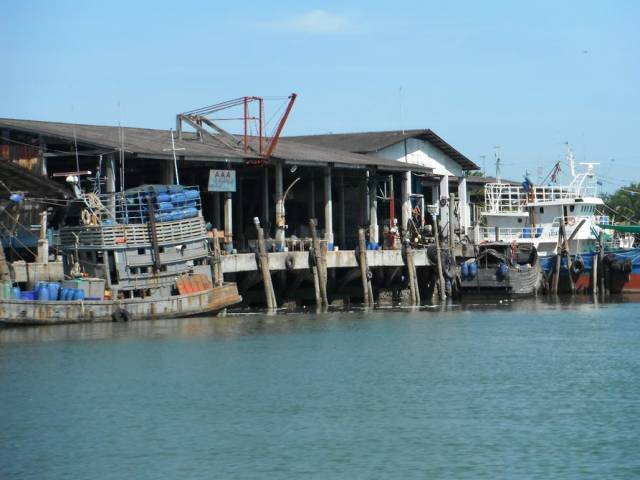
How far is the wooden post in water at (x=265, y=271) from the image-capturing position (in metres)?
54.2

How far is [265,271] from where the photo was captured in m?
54.6

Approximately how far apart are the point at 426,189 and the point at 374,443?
5686cm

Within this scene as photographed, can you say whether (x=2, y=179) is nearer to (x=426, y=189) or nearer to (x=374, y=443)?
(x=374, y=443)

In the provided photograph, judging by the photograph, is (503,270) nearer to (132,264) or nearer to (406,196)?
(406,196)

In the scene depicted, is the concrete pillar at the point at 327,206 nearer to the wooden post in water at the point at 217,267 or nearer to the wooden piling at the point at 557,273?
the wooden post in water at the point at 217,267

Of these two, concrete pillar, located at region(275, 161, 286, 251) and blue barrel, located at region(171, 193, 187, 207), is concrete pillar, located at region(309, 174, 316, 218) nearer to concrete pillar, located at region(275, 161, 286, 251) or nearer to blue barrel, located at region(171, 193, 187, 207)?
concrete pillar, located at region(275, 161, 286, 251)

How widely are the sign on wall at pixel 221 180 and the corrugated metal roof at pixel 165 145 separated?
729 millimetres

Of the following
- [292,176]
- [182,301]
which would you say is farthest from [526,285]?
[182,301]

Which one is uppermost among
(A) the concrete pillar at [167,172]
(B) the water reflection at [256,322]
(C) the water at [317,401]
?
(A) the concrete pillar at [167,172]

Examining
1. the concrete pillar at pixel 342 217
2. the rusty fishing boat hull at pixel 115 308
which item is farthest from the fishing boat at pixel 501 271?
the rusty fishing boat hull at pixel 115 308

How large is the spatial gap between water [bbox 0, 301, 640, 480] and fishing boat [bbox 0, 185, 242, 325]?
104 cm

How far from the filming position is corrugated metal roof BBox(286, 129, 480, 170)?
74.3 meters

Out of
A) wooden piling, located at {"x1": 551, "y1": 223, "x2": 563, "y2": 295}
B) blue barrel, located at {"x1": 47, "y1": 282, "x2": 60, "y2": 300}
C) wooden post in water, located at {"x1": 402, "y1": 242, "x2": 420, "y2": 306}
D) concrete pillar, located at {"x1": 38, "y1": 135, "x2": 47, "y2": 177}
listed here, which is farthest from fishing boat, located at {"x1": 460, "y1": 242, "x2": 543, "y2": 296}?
blue barrel, located at {"x1": 47, "y1": 282, "x2": 60, "y2": 300}

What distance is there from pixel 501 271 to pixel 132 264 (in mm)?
23062
